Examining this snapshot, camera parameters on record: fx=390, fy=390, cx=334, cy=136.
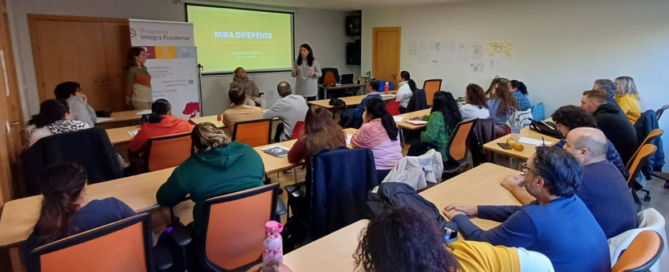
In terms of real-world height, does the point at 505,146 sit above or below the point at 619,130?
below

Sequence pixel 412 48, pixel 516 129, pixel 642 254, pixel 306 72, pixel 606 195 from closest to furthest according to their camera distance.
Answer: pixel 642 254
pixel 606 195
pixel 516 129
pixel 306 72
pixel 412 48

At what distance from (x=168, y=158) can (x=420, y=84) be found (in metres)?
6.36

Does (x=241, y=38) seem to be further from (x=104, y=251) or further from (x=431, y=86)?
(x=104, y=251)

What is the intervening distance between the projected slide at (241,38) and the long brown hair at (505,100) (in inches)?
207

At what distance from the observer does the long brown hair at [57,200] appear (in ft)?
5.20

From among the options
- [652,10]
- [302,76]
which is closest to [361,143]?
[302,76]

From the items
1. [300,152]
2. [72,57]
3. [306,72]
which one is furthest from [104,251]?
[306,72]

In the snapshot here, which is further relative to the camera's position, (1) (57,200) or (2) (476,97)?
(2) (476,97)

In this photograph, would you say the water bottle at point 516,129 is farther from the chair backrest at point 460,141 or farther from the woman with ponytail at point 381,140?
the woman with ponytail at point 381,140

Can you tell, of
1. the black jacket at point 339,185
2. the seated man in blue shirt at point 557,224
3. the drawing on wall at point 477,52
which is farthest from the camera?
the drawing on wall at point 477,52

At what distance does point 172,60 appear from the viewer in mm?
6672

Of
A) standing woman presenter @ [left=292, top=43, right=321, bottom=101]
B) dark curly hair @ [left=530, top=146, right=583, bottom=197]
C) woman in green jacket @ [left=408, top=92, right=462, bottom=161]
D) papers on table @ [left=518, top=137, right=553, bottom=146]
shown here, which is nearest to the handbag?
papers on table @ [left=518, top=137, right=553, bottom=146]

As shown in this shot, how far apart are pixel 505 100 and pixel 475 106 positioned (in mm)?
670

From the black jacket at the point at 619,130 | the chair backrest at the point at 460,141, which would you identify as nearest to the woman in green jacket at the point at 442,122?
the chair backrest at the point at 460,141
